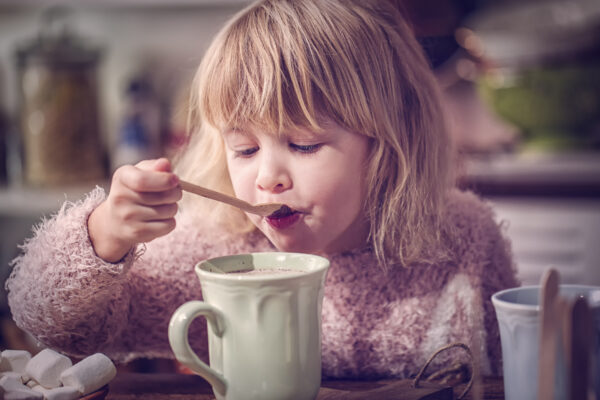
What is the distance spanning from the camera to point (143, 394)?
61 centimetres

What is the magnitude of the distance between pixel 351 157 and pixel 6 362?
1.32 ft

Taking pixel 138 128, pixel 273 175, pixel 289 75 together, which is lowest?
pixel 273 175

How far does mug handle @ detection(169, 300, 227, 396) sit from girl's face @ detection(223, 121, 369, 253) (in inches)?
7.0

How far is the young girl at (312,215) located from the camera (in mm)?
665

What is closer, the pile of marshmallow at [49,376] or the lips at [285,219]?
the pile of marshmallow at [49,376]

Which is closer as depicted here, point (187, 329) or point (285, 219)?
point (187, 329)

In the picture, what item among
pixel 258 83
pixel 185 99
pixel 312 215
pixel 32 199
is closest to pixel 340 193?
pixel 312 215

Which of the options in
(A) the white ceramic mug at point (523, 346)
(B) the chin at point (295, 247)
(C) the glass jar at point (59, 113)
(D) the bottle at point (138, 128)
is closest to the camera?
(A) the white ceramic mug at point (523, 346)

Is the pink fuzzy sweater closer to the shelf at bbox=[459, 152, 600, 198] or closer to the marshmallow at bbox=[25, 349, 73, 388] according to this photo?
the marshmallow at bbox=[25, 349, 73, 388]

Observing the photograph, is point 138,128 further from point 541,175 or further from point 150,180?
point 150,180

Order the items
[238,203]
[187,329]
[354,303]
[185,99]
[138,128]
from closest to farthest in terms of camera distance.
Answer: [187,329]
[238,203]
[354,303]
[185,99]
[138,128]

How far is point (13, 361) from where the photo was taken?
61 centimetres

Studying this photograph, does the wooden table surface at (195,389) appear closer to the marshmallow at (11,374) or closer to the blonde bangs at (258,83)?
the marshmallow at (11,374)

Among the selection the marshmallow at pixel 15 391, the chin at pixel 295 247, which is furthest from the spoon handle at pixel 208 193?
the marshmallow at pixel 15 391
